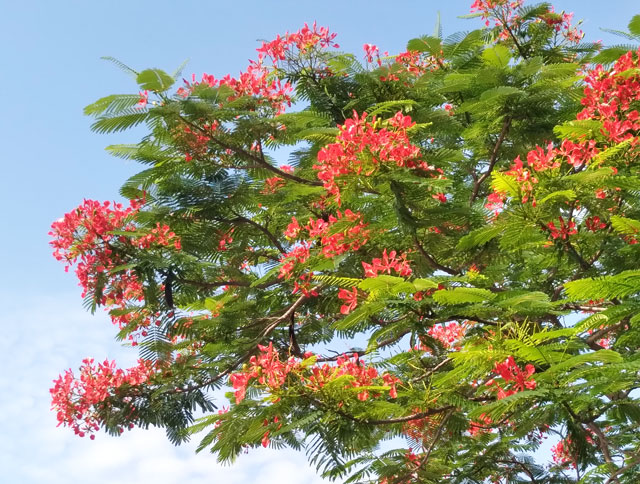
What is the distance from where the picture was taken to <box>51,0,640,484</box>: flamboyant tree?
459 centimetres

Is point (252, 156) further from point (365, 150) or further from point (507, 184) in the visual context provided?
point (507, 184)

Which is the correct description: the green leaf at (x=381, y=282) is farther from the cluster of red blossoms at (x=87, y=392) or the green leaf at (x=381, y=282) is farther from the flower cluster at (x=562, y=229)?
the cluster of red blossoms at (x=87, y=392)

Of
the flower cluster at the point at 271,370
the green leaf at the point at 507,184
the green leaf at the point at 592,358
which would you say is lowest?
the green leaf at the point at 592,358

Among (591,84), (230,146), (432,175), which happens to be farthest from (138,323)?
(591,84)

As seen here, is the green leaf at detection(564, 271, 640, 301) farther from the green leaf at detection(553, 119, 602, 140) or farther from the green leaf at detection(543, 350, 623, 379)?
the green leaf at detection(553, 119, 602, 140)

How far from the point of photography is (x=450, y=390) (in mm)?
5406

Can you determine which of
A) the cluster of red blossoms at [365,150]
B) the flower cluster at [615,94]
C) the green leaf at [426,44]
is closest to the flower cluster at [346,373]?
the cluster of red blossoms at [365,150]

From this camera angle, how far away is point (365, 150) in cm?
482

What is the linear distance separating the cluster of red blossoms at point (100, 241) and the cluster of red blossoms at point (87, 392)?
1616 mm

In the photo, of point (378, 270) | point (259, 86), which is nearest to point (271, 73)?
point (259, 86)

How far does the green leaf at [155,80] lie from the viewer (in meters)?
5.37

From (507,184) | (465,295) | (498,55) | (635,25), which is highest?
(498,55)

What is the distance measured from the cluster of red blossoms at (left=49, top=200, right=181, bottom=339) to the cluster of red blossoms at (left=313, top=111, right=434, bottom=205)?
6.96 ft

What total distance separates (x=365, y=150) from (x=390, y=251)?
1365 mm
